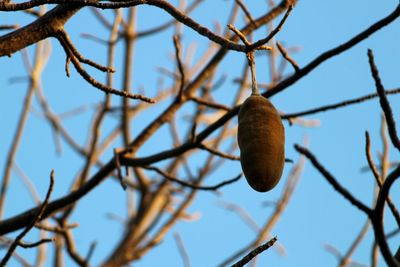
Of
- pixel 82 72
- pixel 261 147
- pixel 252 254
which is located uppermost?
pixel 82 72

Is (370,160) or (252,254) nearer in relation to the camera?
(252,254)

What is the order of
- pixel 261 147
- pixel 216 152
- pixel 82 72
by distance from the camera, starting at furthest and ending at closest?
1. pixel 216 152
2. pixel 82 72
3. pixel 261 147

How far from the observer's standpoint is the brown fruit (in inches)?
40.8

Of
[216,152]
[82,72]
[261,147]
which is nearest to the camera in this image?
[261,147]

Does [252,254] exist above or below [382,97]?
below

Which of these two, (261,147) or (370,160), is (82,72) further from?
(370,160)

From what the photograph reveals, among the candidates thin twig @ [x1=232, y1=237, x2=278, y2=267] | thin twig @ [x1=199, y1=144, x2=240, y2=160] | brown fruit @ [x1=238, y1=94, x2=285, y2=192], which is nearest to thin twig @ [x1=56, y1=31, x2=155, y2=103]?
brown fruit @ [x1=238, y1=94, x2=285, y2=192]

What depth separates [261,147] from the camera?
104cm

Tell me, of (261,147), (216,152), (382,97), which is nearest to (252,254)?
(261,147)

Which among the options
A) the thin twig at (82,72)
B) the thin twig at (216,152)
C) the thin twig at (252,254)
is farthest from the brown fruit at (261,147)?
the thin twig at (216,152)

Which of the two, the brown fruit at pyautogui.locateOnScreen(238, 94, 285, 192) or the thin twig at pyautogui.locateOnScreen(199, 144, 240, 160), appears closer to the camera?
the brown fruit at pyautogui.locateOnScreen(238, 94, 285, 192)

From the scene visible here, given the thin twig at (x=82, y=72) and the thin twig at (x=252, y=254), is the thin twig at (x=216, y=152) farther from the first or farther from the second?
the thin twig at (x=252, y=254)

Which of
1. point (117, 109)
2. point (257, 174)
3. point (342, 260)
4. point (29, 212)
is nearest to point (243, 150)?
point (257, 174)

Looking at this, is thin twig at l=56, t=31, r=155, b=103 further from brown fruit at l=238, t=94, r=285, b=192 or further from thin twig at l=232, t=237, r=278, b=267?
thin twig at l=232, t=237, r=278, b=267
